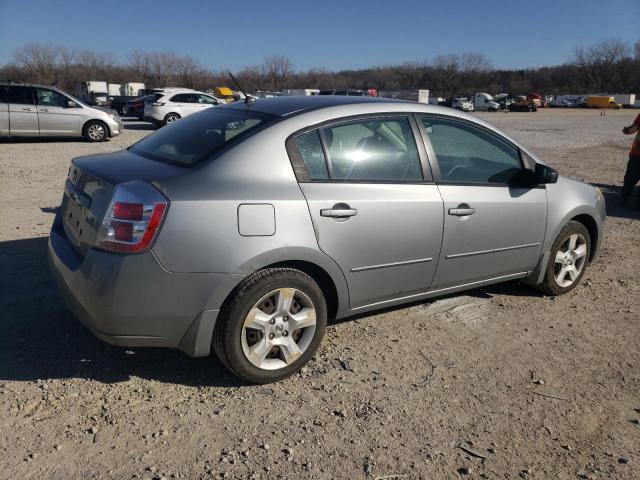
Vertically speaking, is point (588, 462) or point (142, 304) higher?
point (142, 304)

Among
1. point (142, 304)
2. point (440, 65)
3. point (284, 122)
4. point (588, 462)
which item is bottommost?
point (588, 462)

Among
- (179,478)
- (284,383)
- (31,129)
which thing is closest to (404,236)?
(284,383)

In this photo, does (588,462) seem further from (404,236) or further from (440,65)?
(440,65)

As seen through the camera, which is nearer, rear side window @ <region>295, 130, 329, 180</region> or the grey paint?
the grey paint

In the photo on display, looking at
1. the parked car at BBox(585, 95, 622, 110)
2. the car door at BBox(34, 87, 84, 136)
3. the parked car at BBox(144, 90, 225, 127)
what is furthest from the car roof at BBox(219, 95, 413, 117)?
the parked car at BBox(585, 95, 622, 110)

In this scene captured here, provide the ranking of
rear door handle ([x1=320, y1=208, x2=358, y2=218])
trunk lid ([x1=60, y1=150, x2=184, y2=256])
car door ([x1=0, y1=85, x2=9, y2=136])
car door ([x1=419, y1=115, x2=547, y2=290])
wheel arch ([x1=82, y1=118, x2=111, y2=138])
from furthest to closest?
wheel arch ([x1=82, y1=118, x2=111, y2=138]), car door ([x1=0, y1=85, x2=9, y2=136]), car door ([x1=419, y1=115, x2=547, y2=290]), rear door handle ([x1=320, y1=208, x2=358, y2=218]), trunk lid ([x1=60, y1=150, x2=184, y2=256])

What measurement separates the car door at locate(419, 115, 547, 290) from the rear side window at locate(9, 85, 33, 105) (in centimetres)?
1473

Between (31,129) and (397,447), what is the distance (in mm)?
15806

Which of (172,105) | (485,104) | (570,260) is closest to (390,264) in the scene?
(570,260)

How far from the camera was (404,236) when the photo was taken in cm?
356

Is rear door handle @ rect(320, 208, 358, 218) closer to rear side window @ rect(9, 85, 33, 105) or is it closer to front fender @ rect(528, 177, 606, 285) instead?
front fender @ rect(528, 177, 606, 285)

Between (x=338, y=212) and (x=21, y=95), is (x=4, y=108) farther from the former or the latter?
(x=338, y=212)

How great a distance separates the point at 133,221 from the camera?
2779mm

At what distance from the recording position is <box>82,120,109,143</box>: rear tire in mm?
16094
